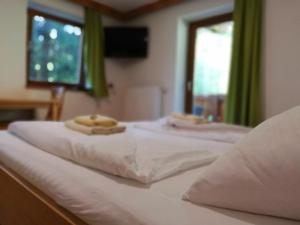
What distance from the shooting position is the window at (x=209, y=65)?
3.12 metres

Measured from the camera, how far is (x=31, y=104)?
2.69m

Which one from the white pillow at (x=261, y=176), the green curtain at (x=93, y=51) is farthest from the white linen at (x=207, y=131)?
the green curtain at (x=93, y=51)

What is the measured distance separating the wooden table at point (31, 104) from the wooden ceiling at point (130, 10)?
5.03 ft

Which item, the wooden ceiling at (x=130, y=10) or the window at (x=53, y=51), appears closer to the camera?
the window at (x=53, y=51)

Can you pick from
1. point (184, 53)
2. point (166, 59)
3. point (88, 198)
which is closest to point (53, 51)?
point (166, 59)

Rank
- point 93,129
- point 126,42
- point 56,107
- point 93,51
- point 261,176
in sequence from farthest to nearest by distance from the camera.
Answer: point 126,42 < point 93,51 < point 56,107 < point 93,129 < point 261,176

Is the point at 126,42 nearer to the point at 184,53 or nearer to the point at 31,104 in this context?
the point at 184,53

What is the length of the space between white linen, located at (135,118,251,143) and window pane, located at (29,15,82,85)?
1.96 meters

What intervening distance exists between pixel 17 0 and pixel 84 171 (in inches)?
116

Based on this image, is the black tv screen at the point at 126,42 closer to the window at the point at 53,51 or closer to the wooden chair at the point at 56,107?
the window at the point at 53,51

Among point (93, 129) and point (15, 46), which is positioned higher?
point (15, 46)

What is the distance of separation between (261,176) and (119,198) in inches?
14.7

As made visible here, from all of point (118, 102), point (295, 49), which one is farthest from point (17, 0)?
point (295, 49)

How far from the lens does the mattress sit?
0.58 meters
